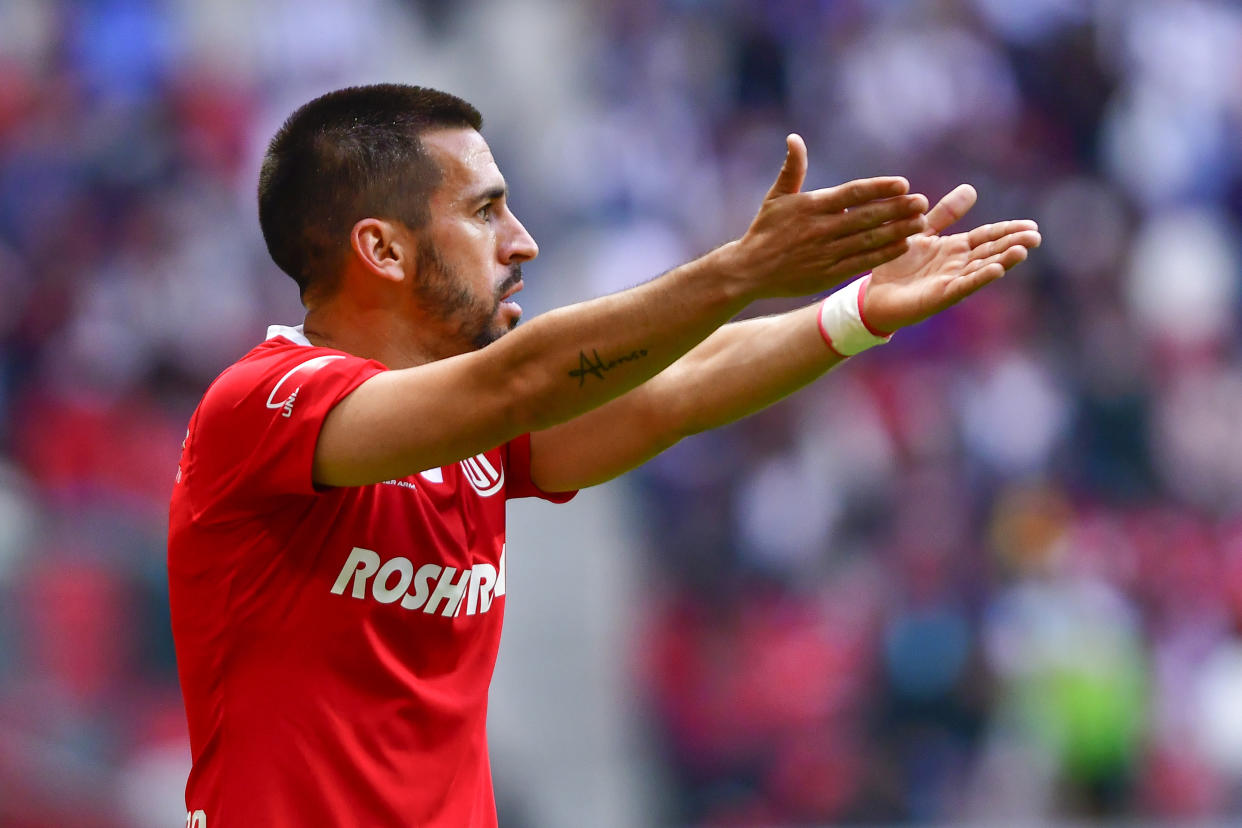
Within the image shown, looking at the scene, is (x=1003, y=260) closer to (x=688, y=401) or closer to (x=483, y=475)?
(x=688, y=401)

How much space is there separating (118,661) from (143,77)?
503 centimetres

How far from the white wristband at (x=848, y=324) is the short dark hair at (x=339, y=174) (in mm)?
903

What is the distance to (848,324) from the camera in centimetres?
369

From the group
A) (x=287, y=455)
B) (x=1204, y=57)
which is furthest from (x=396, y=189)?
(x=1204, y=57)

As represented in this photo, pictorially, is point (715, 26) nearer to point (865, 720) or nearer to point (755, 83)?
point (755, 83)

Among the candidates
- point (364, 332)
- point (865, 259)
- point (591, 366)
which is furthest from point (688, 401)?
point (865, 259)

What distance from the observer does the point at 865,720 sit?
30.3ft

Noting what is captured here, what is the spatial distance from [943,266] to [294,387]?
53.1 inches

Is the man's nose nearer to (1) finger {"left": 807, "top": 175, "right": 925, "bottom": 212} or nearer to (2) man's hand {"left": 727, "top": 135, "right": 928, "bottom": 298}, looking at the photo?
(2) man's hand {"left": 727, "top": 135, "right": 928, "bottom": 298}

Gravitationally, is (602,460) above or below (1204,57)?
below

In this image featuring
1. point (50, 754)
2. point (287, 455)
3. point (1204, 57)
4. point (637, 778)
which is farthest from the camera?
point (1204, 57)

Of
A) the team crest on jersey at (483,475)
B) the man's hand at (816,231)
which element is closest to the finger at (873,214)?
the man's hand at (816,231)


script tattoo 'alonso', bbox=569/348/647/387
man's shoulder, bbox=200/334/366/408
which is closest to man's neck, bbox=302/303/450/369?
man's shoulder, bbox=200/334/366/408

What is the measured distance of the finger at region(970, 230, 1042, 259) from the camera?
3396mm
